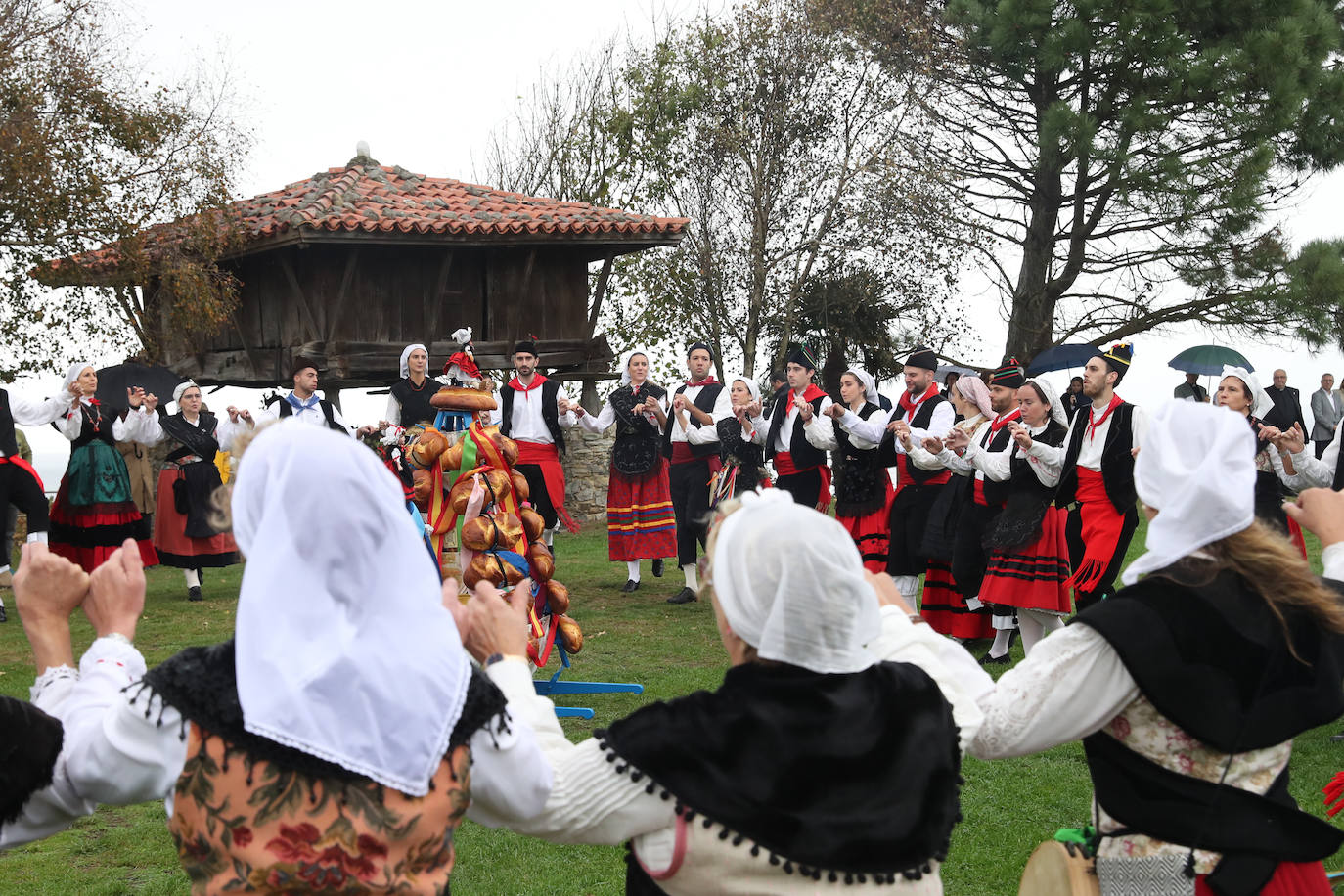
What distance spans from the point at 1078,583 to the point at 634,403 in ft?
15.3

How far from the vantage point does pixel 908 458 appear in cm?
785

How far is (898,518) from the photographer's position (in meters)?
7.90

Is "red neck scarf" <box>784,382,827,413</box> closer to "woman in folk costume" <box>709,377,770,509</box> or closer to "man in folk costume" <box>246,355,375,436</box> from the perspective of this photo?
"woman in folk costume" <box>709,377,770,509</box>

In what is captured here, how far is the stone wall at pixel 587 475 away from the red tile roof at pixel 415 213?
112 inches

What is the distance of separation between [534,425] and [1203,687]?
26.2 ft

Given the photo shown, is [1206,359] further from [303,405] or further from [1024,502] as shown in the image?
[303,405]

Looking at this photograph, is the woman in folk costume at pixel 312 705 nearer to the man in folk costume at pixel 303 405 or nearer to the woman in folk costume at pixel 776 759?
the woman in folk costume at pixel 776 759

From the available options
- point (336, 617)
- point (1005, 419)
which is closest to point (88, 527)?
point (1005, 419)

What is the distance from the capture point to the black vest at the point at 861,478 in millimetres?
8242

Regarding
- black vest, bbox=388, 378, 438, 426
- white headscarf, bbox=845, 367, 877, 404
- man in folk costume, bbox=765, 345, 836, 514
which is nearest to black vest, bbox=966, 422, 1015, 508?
white headscarf, bbox=845, 367, 877, 404

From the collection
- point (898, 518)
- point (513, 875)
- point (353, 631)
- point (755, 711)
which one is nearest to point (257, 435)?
point (353, 631)

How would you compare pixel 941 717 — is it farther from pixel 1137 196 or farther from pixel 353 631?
pixel 1137 196

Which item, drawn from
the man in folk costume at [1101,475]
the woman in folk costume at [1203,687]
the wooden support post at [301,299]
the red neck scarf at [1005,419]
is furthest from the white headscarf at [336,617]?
the wooden support post at [301,299]

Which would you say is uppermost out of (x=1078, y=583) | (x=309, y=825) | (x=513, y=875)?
(x=309, y=825)
